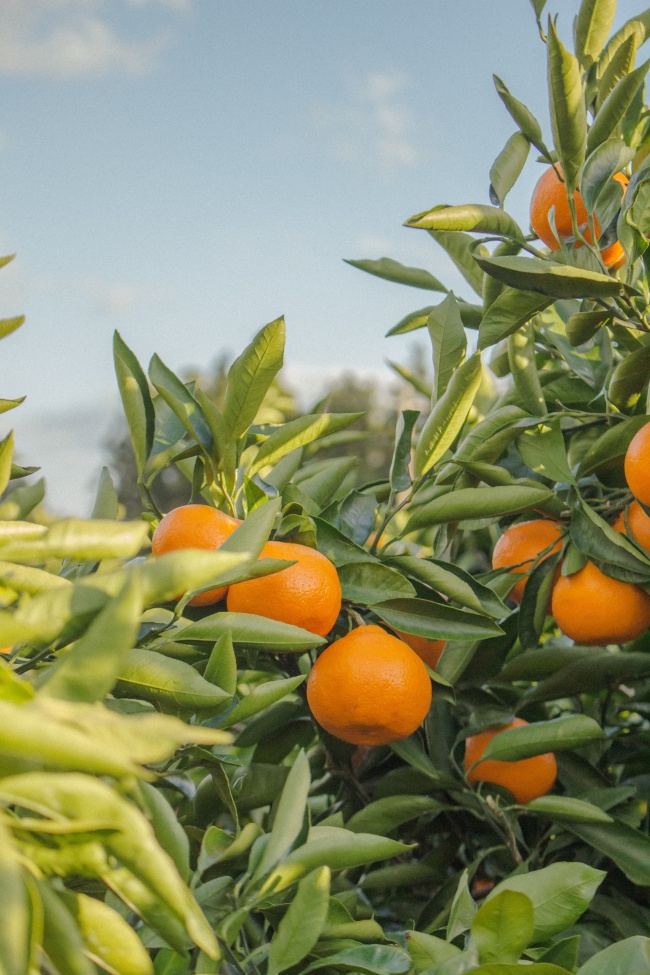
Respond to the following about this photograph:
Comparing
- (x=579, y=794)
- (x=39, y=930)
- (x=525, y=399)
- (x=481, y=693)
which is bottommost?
(x=579, y=794)

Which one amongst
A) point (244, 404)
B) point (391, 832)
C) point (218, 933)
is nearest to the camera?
point (218, 933)

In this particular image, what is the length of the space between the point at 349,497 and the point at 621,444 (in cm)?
32

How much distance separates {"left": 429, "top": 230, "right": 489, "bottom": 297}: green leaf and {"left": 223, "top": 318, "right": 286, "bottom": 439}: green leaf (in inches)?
14.0

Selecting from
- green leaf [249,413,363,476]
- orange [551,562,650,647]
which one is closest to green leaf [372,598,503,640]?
orange [551,562,650,647]

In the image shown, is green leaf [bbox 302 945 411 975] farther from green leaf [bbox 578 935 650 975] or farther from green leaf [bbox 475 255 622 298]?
green leaf [bbox 475 255 622 298]

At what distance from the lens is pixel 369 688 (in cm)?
79

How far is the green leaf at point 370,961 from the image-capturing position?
600 mm

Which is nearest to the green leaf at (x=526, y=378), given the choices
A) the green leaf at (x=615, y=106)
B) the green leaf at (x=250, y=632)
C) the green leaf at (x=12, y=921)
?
the green leaf at (x=615, y=106)

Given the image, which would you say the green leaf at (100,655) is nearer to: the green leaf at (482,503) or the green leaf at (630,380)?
the green leaf at (482,503)

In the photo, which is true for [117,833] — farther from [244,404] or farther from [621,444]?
[621,444]

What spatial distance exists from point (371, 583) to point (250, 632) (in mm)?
211

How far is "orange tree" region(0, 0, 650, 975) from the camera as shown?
509 mm

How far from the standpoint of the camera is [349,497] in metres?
1.02

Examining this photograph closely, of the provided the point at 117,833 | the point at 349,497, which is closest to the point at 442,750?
the point at 349,497
